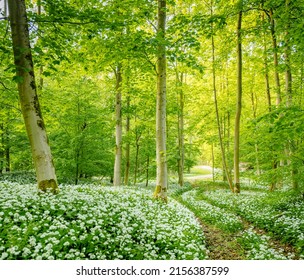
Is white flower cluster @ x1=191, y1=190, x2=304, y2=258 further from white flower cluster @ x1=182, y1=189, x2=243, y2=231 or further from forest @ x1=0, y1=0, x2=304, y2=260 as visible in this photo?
white flower cluster @ x1=182, y1=189, x2=243, y2=231

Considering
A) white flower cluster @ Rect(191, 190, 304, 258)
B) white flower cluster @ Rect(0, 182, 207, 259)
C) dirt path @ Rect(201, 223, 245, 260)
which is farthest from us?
white flower cluster @ Rect(191, 190, 304, 258)

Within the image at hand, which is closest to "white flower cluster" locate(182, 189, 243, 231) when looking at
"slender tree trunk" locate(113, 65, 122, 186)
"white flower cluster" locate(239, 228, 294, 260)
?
"white flower cluster" locate(239, 228, 294, 260)

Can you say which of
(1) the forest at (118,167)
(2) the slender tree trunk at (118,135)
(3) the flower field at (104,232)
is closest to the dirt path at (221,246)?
(1) the forest at (118,167)

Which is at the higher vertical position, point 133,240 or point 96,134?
point 96,134

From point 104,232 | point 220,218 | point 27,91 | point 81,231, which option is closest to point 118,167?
point 220,218

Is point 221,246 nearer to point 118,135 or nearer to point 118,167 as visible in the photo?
point 118,167

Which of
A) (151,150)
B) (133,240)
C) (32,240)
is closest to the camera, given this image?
(32,240)

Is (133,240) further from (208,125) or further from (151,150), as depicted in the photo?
(208,125)

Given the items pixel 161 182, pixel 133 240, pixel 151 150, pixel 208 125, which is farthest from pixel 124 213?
pixel 208 125

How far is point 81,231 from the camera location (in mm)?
5238

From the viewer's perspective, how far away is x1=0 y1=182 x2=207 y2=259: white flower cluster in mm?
4406

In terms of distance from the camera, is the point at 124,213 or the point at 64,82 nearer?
the point at 124,213

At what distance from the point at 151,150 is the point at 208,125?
8772 millimetres
